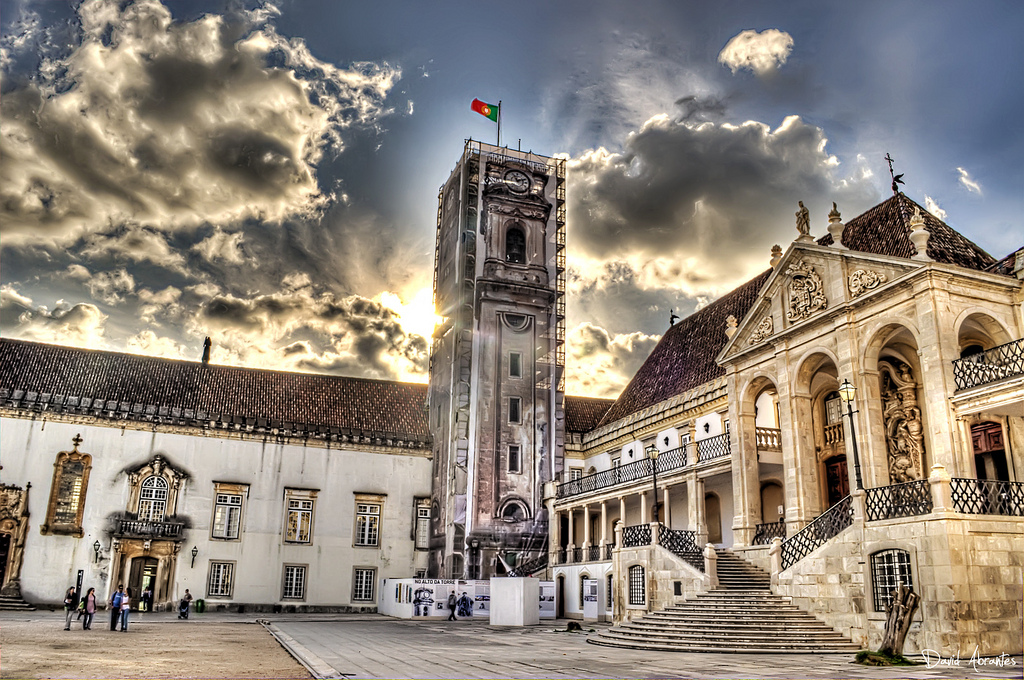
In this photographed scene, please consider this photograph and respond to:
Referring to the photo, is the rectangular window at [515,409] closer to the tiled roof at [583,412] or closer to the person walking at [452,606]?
the tiled roof at [583,412]

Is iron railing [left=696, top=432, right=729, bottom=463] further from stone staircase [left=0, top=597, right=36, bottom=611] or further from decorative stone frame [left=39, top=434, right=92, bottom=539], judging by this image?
stone staircase [left=0, top=597, right=36, bottom=611]

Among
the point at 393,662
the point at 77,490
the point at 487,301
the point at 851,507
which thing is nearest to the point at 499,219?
the point at 487,301

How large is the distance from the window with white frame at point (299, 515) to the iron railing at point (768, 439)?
23378 mm

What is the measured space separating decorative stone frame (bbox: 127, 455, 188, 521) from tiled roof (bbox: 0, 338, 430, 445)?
218cm

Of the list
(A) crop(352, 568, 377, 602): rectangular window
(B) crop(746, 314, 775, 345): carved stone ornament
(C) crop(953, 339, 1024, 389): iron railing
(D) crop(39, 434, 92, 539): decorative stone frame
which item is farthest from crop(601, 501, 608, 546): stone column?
(D) crop(39, 434, 92, 539): decorative stone frame

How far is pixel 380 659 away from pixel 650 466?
54.5 feet

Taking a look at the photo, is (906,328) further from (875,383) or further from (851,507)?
(851,507)

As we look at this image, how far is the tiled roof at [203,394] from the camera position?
3753cm

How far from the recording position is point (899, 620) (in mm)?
15172

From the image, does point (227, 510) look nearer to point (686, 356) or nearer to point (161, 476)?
point (161, 476)

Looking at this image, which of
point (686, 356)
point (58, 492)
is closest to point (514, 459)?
point (686, 356)

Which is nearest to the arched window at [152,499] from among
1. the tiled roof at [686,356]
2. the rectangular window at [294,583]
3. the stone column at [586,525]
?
the rectangular window at [294,583]

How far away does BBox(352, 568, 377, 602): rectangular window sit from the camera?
3894 cm

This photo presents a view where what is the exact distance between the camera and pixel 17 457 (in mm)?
35312
